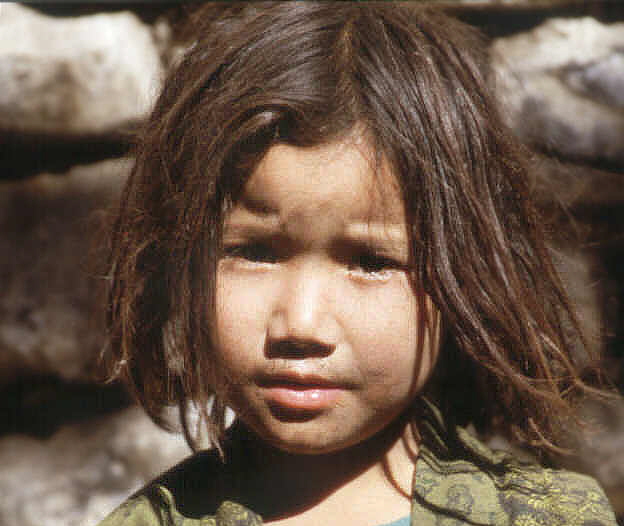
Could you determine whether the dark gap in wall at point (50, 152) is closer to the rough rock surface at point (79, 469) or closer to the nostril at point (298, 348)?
the rough rock surface at point (79, 469)

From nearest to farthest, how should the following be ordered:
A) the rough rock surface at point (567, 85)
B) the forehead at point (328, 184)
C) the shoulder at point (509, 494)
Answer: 1. the forehead at point (328, 184)
2. the shoulder at point (509, 494)
3. the rough rock surface at point (567, 85)

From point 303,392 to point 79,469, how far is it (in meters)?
0.75

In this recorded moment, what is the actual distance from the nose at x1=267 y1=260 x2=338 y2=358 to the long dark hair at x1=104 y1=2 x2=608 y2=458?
100 mm

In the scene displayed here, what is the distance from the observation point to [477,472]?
1.15 meters

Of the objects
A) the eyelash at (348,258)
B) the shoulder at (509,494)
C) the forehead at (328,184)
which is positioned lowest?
the shoulder at (509,494)

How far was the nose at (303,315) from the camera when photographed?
100 centimetres

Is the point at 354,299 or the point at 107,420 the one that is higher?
the point at 354,299

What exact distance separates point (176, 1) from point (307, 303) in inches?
31.8

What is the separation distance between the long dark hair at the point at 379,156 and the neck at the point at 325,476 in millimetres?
94

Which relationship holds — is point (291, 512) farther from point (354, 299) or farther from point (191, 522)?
point (354, 299)

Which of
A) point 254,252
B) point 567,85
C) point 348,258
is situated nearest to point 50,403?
point 254,252

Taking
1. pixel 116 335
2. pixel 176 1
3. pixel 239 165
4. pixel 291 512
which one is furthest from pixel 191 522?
pixel 176 1

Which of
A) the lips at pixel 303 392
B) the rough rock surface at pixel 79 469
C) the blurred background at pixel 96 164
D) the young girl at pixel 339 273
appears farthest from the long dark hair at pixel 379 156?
the rough rock surface at pixel 79 469

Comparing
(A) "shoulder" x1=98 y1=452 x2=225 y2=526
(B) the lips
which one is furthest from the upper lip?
(A) "shoulder" x1=98 y1=452 x2=225 y2=526
